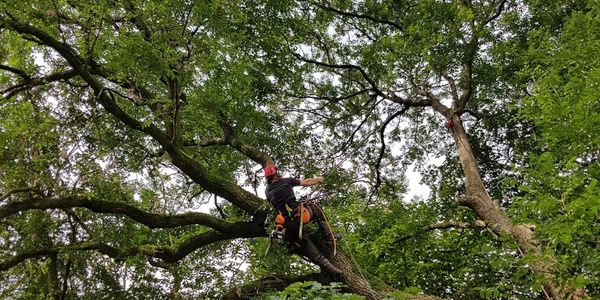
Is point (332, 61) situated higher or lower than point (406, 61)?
higher

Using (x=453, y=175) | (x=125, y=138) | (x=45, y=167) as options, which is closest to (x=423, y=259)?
(x=453, y=175)

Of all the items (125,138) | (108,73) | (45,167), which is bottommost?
(45,167)

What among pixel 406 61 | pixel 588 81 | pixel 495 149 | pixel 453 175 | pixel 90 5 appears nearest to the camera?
pixel 588 81

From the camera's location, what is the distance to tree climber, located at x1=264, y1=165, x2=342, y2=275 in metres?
5.55

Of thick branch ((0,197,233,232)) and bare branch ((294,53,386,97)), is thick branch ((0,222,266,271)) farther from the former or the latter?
bare branch ((294,53,386,97))

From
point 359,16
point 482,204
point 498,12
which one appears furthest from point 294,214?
point 498,12

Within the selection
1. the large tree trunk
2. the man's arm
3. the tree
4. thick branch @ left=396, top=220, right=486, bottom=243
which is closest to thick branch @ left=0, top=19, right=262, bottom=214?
the tree

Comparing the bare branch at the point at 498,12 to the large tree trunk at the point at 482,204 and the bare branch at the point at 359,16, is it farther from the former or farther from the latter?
the large tree trunk at the point at 482,204

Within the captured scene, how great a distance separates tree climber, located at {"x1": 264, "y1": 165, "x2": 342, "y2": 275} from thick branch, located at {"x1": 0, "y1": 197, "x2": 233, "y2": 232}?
138 cm

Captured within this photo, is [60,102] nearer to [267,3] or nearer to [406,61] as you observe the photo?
[267,3]

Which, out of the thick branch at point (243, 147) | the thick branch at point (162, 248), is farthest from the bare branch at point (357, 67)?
the thick branch at point (162, 248)

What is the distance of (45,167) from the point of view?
6.70m

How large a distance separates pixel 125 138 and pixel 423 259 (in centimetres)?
622

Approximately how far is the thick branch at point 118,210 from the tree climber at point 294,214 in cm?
138
